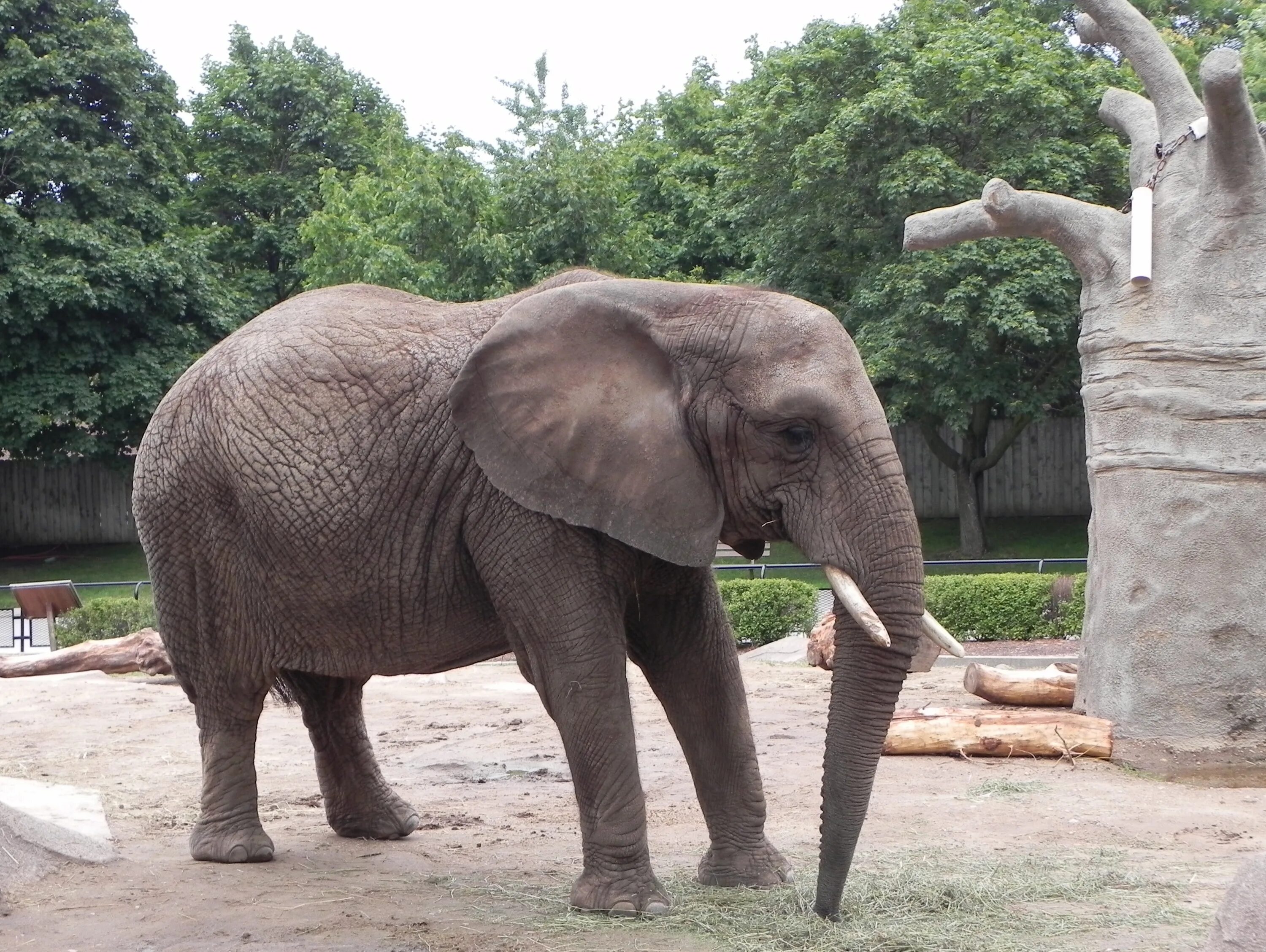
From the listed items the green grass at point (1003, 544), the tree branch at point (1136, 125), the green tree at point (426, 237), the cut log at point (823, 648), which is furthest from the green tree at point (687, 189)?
the tree branch at point (1136, 125)

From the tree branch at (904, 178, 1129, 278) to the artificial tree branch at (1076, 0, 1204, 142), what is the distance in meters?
0.67

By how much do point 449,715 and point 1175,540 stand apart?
19.2ft

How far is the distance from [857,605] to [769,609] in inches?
468

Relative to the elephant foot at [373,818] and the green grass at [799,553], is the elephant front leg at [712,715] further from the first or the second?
the green grass at [799,553]

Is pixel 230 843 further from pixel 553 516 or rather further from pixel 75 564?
pixel 75 564

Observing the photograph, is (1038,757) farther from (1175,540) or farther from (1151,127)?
(1151,127)

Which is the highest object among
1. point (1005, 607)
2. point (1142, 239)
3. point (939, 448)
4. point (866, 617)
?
point (1142, 239)

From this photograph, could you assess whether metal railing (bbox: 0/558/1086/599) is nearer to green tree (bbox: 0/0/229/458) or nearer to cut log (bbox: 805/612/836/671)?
cut log (bbox: 805/612/836/671)

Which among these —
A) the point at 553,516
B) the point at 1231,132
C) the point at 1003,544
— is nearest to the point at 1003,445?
the point at 1003,544

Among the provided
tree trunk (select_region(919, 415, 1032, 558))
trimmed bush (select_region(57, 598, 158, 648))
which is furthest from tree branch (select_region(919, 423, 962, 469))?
trimmed bush (select_region(57, 598, 158, 648))

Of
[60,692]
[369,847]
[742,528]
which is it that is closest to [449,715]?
[60,692]

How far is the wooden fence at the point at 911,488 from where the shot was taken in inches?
1305

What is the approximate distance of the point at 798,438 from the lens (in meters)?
5.21

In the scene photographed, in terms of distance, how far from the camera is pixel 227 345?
6.78 meters
